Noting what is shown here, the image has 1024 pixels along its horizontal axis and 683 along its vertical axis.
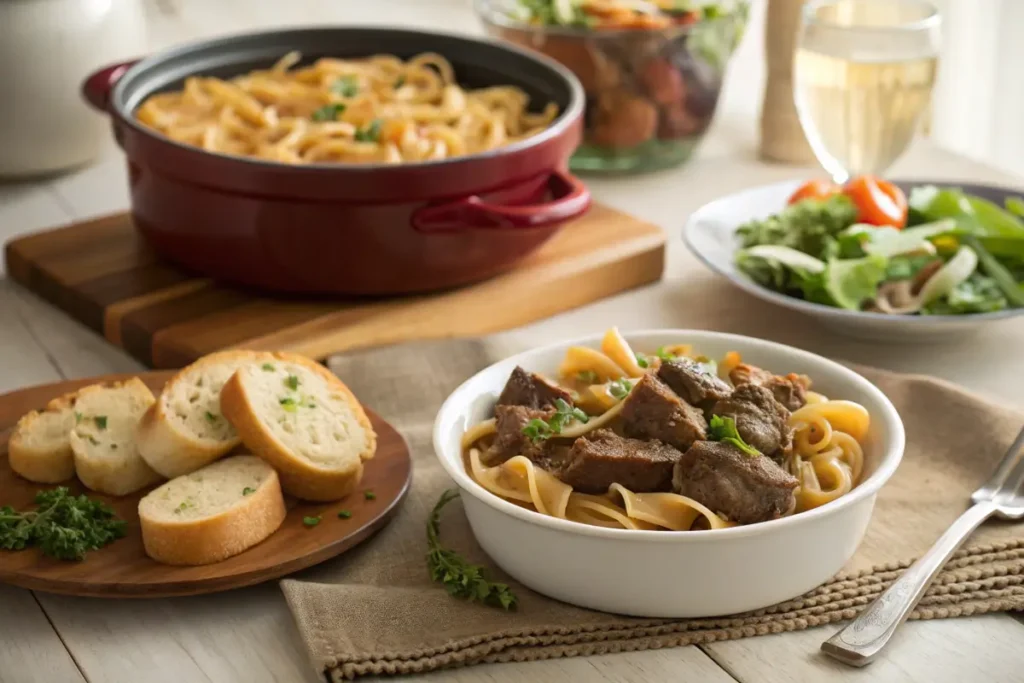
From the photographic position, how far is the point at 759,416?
172 centimetres

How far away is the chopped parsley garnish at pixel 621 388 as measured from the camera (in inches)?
71.7

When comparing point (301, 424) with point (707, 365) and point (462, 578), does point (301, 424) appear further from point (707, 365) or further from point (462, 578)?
point (707, 365)

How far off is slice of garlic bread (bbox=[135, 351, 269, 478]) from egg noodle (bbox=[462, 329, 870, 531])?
35cm

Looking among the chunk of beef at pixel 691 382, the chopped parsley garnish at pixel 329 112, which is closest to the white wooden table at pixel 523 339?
the chunk of beef at pixel 691 382

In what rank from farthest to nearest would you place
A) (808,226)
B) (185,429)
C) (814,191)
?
(814,191)
(808,226)
(185,429)

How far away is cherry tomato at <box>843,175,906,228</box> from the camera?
2590mm

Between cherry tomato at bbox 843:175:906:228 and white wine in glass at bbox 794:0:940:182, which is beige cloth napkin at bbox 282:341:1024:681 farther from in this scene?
white wine in glass at bbox 794:0:940:182

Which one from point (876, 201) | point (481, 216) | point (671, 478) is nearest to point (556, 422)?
point (671, 478)

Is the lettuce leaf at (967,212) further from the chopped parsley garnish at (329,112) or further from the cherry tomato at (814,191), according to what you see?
the chopped parsley garnish at (329,112)

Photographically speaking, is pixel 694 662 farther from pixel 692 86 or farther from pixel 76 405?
pixel 692 86

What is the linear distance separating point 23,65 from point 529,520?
6.67 feet

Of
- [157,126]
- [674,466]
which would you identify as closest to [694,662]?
[674,466]

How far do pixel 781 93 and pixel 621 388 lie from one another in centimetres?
177

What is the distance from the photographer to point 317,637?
5.23 feet
